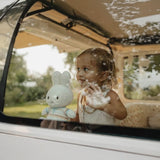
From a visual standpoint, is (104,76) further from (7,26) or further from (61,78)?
(7,26)

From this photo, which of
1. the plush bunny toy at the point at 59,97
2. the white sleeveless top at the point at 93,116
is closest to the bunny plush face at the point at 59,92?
the plush bunny toy at the point at 59,97

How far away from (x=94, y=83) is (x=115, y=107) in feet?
0.65

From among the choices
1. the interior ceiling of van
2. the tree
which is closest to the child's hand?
the interior ceiling of van

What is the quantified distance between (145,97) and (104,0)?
2.11 feet

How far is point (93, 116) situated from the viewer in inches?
48.8

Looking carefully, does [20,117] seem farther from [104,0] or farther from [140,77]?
[104,0]

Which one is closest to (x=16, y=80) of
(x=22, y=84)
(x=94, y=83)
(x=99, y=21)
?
(x=22, y=84)

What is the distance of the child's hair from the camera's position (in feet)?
4.25

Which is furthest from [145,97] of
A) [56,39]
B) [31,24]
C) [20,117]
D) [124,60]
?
[31,24]

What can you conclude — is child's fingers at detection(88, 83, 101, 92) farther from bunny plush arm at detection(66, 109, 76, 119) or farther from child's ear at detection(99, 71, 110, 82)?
bunny plush arm at detection(66, 109, 76, 119)

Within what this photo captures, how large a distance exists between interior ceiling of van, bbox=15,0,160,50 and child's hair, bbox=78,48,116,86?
5 centimetres

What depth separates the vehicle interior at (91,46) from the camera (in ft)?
3.94

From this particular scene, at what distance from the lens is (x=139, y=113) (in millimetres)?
1197

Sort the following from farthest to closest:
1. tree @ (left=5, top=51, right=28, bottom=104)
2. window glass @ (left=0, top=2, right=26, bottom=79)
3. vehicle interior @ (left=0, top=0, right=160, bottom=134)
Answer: window glass @ (left=0, top=2, right=26, bottom=79) < tree @ (left=5, top=51, right=28, bottom=104) < vehicle interior @ (left=0, top=0, right=160, bottom=134)
